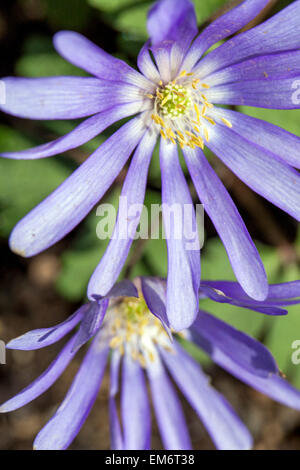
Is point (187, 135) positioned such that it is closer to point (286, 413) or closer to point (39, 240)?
point (39, 240)

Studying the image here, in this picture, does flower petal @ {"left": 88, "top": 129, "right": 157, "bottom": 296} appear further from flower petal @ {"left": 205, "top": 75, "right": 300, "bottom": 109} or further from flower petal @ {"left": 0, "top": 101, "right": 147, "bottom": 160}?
flower petal @ {"left": 205, "top": 75, "right": 300, "bottom": 109}

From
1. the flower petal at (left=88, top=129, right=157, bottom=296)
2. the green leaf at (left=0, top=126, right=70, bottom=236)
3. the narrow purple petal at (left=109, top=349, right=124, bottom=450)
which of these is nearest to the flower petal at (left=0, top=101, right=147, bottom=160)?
the flower petal at (left=88, top=129, right=157, bottom=296)

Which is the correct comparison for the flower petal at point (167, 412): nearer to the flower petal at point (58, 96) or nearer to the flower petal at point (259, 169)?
the flower petal at point (259, 169)

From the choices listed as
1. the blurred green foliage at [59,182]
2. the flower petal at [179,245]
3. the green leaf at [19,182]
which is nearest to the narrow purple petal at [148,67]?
the flower petal at [179,245]

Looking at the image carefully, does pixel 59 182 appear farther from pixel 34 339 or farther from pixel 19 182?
pixel 34 339

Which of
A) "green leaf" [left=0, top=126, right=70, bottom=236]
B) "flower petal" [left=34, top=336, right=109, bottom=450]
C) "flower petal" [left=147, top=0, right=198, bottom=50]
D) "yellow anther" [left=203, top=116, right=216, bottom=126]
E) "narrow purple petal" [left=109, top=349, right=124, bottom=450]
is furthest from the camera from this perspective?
"green leaf" [left=0, top=126, right=70, bottom=236]

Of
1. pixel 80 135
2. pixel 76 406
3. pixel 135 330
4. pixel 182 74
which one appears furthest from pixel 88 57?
pixel 135 330
